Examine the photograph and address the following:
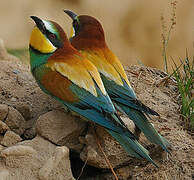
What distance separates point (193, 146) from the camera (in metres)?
2.64

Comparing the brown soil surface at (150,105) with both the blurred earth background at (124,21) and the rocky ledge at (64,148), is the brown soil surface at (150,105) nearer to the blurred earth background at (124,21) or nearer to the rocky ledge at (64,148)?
the rocky ledge at (64,148)

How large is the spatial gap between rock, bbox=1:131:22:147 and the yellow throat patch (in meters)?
0.39

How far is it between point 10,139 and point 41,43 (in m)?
0.45

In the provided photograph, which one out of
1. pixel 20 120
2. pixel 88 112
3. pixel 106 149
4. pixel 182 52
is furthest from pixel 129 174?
pixel 182 52

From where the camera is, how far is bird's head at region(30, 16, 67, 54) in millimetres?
2576

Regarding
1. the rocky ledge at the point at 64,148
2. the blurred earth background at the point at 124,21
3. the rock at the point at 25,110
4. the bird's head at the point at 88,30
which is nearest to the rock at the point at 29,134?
the rocky ledge at the point at 64,148

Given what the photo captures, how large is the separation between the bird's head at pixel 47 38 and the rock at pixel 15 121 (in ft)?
0.98

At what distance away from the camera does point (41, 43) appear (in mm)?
2590

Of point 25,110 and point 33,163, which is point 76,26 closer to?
point 25,110

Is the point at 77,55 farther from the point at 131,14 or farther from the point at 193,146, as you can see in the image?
the point at 131,14

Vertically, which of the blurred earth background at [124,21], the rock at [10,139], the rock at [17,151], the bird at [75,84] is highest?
the bird at [75,84]

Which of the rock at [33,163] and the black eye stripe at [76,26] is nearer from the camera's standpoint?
the rock at [33,163]

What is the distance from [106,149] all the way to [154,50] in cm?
418

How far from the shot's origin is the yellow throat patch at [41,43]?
2.58 meters
